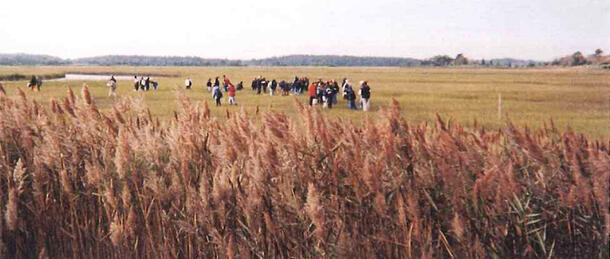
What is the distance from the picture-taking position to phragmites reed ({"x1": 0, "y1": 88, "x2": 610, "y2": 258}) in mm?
3479

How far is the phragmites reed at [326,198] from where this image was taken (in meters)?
3.48

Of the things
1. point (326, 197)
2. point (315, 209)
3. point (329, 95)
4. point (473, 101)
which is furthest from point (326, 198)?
point (473, 101)

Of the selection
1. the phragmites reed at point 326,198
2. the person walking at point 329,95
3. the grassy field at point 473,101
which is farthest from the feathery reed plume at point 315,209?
the person walking at point 329,95

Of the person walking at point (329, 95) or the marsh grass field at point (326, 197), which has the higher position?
the marsh grass field at point (326, 197)

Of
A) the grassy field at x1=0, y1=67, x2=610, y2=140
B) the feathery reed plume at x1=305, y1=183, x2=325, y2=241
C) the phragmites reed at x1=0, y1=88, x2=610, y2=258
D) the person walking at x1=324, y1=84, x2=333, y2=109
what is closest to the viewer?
the feathery reed plume at x1=305, y1=183, x2=325, y2=241

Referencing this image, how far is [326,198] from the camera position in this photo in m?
3.98

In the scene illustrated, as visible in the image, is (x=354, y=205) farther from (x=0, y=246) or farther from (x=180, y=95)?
(x=0, y=246)

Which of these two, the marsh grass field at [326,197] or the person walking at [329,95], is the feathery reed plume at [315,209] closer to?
the marsh grass field at [326,197]

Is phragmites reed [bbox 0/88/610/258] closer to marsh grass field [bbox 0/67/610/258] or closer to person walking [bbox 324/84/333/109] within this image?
marsh grass field [bbox 0/67/610/258]

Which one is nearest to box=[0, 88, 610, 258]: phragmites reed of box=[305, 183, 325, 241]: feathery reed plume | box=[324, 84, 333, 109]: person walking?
box=[305, 183, 325, 241]: feathery reed plume

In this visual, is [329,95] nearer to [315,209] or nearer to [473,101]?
[473,101]

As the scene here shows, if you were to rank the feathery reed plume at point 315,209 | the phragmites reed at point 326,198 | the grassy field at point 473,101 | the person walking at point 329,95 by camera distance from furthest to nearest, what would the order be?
the person walking at point 329,95, the grassy field at point 473,101, the phragmites reed at point 326,198, the feathery reed plume at point 315,209

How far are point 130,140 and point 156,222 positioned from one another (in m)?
0.86

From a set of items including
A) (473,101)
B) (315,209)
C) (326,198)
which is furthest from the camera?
(473,101)
